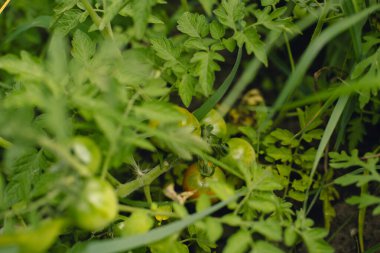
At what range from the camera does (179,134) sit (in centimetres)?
114

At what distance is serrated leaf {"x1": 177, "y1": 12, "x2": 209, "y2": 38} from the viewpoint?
1.70 m

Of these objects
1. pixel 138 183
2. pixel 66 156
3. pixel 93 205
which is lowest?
pixel 138 183

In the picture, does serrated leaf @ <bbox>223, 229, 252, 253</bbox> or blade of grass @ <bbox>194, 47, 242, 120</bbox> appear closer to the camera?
serrated leaf @ <bbox>223, 229, 252, 253</bbox>

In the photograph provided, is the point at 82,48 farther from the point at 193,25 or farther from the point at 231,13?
the point at 231,13

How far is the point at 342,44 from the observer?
227cm

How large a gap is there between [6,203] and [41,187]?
6.9 inches

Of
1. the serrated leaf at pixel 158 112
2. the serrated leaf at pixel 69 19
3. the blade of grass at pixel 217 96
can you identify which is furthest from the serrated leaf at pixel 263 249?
the serrated leaf at pixel 69 19

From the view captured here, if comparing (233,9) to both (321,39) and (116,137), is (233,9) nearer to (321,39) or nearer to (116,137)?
(321,39)

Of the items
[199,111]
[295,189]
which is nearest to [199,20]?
[199,111]

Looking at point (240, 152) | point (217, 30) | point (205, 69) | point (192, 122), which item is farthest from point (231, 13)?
point (240, 152)

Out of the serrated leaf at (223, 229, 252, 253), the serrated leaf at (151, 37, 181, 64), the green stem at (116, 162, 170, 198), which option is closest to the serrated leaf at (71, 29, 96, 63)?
the serrated leaf at (151, 37, 181, 64)

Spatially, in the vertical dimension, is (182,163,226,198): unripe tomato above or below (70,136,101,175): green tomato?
below

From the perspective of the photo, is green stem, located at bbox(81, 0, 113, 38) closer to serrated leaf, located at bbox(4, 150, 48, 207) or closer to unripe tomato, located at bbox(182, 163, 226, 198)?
serrated leaf, located at bbox(4, 150, 48, 207)

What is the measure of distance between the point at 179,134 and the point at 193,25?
0.68 m
